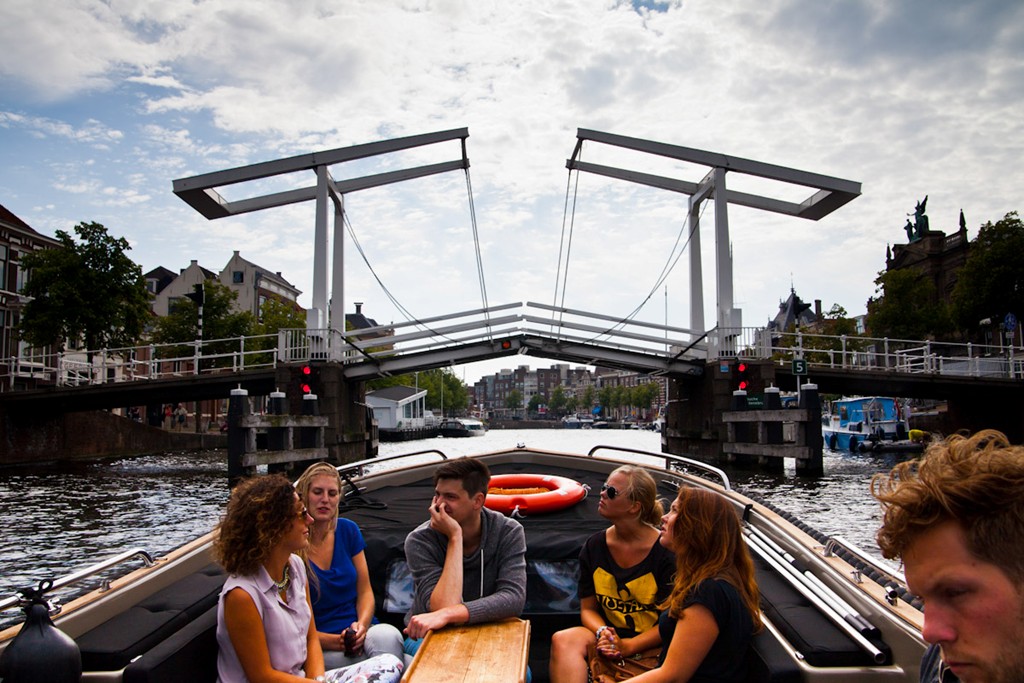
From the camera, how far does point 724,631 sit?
2.15 metres

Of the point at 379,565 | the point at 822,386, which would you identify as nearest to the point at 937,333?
the point at 822,386

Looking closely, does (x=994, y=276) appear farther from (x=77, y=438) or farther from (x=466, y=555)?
Result: (x=77, y=438)

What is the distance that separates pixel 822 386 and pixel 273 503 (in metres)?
21.3

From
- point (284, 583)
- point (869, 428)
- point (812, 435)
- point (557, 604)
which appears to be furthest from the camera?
point (869, 428)

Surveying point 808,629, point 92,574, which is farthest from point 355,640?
point 808,629

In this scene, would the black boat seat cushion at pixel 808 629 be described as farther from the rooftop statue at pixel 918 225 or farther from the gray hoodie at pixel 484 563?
the rooftop statue at pixel 918 225

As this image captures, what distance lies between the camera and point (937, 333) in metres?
33.3

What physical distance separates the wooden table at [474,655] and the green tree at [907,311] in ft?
111

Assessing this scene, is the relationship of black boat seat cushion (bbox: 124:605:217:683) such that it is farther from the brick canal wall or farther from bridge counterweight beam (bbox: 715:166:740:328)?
the brick canal wall

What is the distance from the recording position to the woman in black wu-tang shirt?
2.62 meters

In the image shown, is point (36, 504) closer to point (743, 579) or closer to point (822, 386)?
point (743, 579)

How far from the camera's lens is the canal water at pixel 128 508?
297 inches

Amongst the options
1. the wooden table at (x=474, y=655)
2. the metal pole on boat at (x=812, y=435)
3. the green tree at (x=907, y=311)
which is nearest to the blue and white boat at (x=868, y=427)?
the green tree at (x=907, y=311)

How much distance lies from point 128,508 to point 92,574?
894 cm
